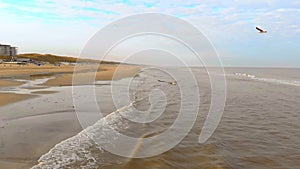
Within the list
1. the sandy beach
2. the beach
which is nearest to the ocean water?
the beach

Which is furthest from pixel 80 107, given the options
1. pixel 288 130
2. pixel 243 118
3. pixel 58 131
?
pixel 288 130

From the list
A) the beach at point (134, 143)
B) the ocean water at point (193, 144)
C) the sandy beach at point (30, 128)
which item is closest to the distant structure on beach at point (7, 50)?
the sandy beach at point (30, 128)

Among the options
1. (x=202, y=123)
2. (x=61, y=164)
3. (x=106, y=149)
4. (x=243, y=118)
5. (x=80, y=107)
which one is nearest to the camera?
(x=61, y=164)

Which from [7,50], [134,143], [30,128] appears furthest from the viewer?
[7,50]

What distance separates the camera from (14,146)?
19.7ft

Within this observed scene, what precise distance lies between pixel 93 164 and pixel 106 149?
1040mm

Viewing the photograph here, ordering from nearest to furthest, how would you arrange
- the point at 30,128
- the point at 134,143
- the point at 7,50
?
the point at 134,143 → the point at 30,128 → the point at 7,50

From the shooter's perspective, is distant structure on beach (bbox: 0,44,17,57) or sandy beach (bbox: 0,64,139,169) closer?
sandy beach (bbox: 0,64,139,169)

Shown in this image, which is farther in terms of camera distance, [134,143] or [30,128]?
[30,128]

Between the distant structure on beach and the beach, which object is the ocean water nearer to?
the beach

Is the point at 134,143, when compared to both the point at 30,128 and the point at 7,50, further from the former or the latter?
the point at 7,50

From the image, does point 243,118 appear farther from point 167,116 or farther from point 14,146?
point 14,146

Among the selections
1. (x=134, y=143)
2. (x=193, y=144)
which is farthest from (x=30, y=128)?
(x=193, y=144)

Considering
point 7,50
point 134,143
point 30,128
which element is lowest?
point 134,143
